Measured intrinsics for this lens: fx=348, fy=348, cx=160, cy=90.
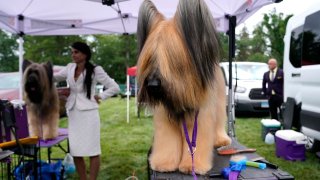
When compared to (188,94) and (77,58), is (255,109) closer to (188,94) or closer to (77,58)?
(77,58)

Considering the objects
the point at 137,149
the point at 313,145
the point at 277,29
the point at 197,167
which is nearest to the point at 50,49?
the point at 277,29

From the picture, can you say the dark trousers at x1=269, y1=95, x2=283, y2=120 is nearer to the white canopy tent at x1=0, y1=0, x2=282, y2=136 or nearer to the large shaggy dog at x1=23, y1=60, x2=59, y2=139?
the white canopy tent at x1=0, y1=0, x2=282, y2=136

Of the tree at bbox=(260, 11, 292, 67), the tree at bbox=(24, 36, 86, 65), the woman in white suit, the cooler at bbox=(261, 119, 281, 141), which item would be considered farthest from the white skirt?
the tree at bbox=(24, 36, 86, 65)

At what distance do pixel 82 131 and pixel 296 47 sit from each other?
14.2 feet

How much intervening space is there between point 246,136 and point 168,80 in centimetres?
632

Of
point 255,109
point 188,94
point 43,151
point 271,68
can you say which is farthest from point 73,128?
point 255,109

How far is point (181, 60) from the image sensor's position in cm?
236

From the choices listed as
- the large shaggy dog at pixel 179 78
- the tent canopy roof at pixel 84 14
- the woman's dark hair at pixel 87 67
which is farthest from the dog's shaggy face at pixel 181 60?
the tent canopy roof at pixel 84 14

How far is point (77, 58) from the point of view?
4.07 meters

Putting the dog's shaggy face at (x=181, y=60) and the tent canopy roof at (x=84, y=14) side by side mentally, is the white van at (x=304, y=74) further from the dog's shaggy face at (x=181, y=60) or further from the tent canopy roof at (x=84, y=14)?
the dog's shaggy face at (x=181, y=60)

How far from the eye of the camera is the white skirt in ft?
13.2

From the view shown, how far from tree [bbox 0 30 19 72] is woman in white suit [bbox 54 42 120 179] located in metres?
31.4

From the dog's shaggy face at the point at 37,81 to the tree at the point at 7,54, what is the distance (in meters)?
30.6

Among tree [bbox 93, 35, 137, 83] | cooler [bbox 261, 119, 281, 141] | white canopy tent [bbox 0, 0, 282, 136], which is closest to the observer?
white canopy tent [bbox 0, 0, 282, 136]
